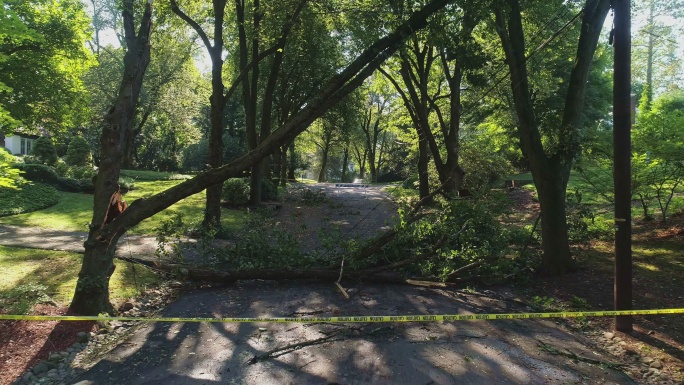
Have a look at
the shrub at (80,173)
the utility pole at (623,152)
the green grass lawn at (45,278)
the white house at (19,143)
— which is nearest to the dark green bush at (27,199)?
the shrub at (80,173)

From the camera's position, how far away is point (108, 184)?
21.4ft

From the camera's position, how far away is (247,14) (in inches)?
674

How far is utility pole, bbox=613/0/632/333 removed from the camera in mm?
5480

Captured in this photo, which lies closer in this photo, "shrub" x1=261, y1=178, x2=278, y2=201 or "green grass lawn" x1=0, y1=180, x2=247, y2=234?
"green grass lawn" x1=0, y1=180, x2=247, y2=234

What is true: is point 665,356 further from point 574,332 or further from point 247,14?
point 247,14

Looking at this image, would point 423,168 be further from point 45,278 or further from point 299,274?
point 45,278

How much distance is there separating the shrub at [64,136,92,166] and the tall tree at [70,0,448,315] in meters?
24.2

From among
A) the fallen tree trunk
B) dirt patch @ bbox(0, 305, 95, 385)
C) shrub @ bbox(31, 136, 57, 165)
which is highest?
shrub @ bbox(31, 136, 57, 165)

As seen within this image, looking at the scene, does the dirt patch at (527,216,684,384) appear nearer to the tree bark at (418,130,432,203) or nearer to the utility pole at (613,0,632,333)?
the utility pole at (613,0,632,333)

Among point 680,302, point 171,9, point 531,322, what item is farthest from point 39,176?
point 680,302

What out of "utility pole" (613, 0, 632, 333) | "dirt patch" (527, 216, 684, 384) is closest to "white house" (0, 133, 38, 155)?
"dirt patch" (527, 216, 684, 384)

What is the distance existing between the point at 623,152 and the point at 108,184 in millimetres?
6781

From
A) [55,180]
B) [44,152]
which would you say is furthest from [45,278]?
[44,152]

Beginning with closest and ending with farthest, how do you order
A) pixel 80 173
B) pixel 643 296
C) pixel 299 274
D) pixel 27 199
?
pixel 643 296
pixel 299 274
pixel 27 199
pixel 80 173
